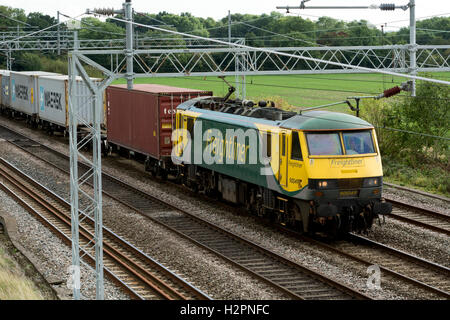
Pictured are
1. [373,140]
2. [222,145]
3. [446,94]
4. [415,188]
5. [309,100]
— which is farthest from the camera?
[309,100]

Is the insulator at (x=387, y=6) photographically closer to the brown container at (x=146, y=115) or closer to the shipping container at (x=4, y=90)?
the brown container at (x=146, y=115)

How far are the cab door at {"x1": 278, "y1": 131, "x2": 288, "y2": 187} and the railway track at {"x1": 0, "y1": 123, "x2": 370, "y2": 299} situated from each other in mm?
1765

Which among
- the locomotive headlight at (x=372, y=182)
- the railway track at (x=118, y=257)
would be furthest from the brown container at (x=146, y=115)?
the locomotive headlight at (x=372, y=182)

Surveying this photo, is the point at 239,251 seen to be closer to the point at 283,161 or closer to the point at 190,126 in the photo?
the point at 283,161

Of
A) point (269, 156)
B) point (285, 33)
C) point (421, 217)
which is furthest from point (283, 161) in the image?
point (285, 33)

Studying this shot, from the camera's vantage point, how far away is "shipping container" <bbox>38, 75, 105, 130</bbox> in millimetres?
34688

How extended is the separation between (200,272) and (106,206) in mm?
7896

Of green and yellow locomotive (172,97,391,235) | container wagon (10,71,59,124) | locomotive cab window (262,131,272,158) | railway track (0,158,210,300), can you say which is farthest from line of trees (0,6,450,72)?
locomotive cab window (262,131,272,158)

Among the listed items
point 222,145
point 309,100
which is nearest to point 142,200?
point 222,145

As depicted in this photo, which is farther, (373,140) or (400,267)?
(373,140)

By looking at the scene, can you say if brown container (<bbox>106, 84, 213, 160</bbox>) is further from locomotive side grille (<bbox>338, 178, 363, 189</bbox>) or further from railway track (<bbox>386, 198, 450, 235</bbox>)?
locomotive side grille (<bbox>338, 178, 363, 189</bbox>)

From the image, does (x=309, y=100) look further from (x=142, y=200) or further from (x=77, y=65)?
(x=77, y=65)

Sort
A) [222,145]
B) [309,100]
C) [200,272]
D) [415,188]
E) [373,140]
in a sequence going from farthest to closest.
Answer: [309,100] → [415,188] → [222,145] → [373,140] → [200,272]
